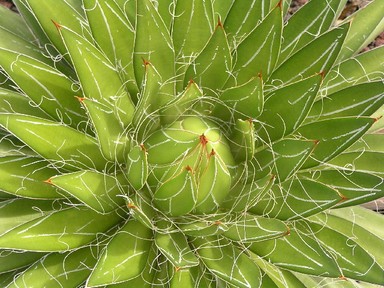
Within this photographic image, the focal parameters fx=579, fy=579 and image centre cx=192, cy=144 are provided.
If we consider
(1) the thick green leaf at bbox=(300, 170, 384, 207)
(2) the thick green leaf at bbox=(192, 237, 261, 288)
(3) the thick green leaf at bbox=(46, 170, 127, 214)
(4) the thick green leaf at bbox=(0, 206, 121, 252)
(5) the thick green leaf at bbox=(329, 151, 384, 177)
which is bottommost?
(4) the thick green leaf at bbox=(0, 206, 121, 252)

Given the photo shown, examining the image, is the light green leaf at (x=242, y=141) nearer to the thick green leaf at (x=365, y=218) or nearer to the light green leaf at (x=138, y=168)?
the light green leaf at (x=138, y=168)

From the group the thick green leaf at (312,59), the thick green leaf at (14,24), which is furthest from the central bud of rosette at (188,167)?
the thick green leaf at (14,24)

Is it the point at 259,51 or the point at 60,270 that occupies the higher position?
the point at 259,51

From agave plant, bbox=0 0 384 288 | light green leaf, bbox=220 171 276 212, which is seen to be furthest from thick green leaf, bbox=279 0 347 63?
light green leaf, bbox=220 171 276 212

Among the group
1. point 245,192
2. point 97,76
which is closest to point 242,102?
point 245,192

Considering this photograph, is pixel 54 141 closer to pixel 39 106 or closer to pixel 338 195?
pixel 39 106

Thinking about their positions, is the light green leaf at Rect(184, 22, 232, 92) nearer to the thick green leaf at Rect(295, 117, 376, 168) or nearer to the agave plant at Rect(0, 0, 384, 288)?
the agave plant at Rect(0, 0, 384, 288)

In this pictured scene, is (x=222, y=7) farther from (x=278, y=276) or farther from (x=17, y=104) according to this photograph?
(x=278, y=276)
